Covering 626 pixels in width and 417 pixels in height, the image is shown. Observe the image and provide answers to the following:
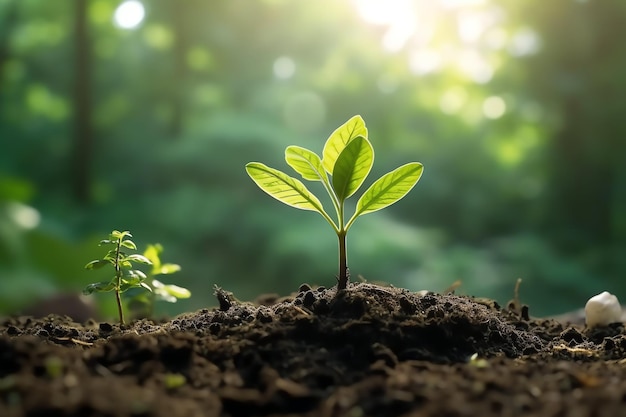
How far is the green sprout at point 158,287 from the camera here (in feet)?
5.92

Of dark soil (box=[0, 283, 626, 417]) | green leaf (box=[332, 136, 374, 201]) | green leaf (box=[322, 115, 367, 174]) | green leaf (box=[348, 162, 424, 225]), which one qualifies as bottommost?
dark soil (box=[0, 283, 626, 417])

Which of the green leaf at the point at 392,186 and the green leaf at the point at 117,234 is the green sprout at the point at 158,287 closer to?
the green leaf at the point at 117,234

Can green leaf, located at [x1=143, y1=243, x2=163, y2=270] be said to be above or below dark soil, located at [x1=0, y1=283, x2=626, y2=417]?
above

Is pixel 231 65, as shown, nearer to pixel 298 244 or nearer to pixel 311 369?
pixel 298 244

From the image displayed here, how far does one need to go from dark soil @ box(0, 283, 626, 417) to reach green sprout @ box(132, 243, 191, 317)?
0.17 metres

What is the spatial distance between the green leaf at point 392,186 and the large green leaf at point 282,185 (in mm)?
118

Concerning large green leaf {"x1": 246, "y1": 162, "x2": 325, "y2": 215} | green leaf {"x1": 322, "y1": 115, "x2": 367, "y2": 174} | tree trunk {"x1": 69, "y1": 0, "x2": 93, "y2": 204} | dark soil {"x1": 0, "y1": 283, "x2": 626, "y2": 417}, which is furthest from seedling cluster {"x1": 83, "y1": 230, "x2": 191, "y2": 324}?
tree trunk {"x1": 69, "y1": 0, "x2": 93, "y2": 204}

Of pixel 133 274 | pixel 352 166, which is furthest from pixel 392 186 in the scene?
pixel 133 274

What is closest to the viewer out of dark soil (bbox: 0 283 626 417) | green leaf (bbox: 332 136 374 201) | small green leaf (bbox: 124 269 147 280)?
dark soil (bbox: 0 283 626 417)

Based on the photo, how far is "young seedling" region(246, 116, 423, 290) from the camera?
4.70ft

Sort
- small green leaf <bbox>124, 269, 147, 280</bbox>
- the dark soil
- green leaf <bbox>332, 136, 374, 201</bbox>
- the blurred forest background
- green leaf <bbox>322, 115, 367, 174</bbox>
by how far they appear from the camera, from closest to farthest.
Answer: the dark soil → green leaf <bbox>332, 136, 374, 201</bbox> → green leaf <bbox>322, 115, 367, 174</bbox> → small green leaf <bbox>124, 269, 147, 280</bbox> → the blurred forest background

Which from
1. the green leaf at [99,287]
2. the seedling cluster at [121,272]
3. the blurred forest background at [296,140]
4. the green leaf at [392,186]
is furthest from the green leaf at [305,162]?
the blurred forest background at [296,140]

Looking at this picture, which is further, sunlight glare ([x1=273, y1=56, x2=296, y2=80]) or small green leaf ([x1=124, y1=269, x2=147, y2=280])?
sunlight glare ([x1=273, y1=56, x2=296, y2=80])

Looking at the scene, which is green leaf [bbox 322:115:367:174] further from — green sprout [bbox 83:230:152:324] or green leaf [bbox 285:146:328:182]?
green sprout [bbox 83:230:152:324]
